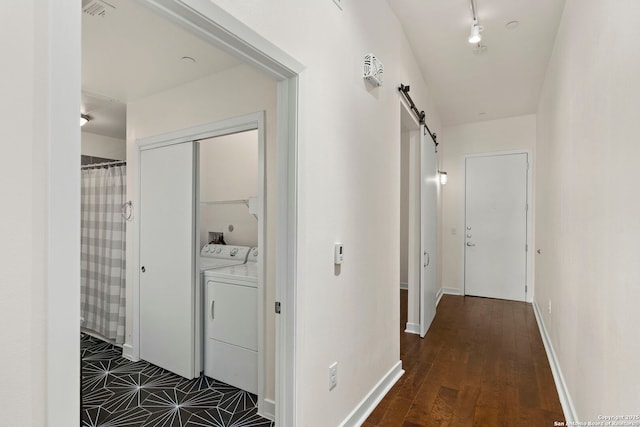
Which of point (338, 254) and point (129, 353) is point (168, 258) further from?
point (338, 254)

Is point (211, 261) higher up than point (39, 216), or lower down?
lower down

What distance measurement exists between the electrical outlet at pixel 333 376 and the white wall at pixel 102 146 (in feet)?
16.1

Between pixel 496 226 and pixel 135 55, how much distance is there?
5277 millimetres

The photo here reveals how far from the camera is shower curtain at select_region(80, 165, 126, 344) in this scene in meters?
3.55

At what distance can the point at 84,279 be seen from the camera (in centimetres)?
396

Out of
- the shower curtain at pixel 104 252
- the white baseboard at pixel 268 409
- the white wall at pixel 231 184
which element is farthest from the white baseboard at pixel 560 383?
the shower curtain at pixel 104 252

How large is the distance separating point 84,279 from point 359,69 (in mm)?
3900

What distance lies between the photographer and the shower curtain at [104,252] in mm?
3547

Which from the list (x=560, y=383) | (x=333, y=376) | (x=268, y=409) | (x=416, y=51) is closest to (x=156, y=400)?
(x=268, y=409)

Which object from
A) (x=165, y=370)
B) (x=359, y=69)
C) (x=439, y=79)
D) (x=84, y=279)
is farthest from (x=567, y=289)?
(x=84, y=279)

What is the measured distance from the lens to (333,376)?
1832 mm

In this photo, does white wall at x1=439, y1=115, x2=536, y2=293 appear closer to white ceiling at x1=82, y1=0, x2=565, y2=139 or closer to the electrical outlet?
white ceiling at x1=82, y1=0, x2=565, y2=139

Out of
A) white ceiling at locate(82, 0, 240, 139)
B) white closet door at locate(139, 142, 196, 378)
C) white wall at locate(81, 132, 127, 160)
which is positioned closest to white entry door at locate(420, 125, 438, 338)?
white ceiling at locate(82, 0, 240, 139)

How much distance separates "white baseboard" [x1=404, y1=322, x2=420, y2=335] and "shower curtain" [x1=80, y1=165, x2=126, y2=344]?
3.07 metres
